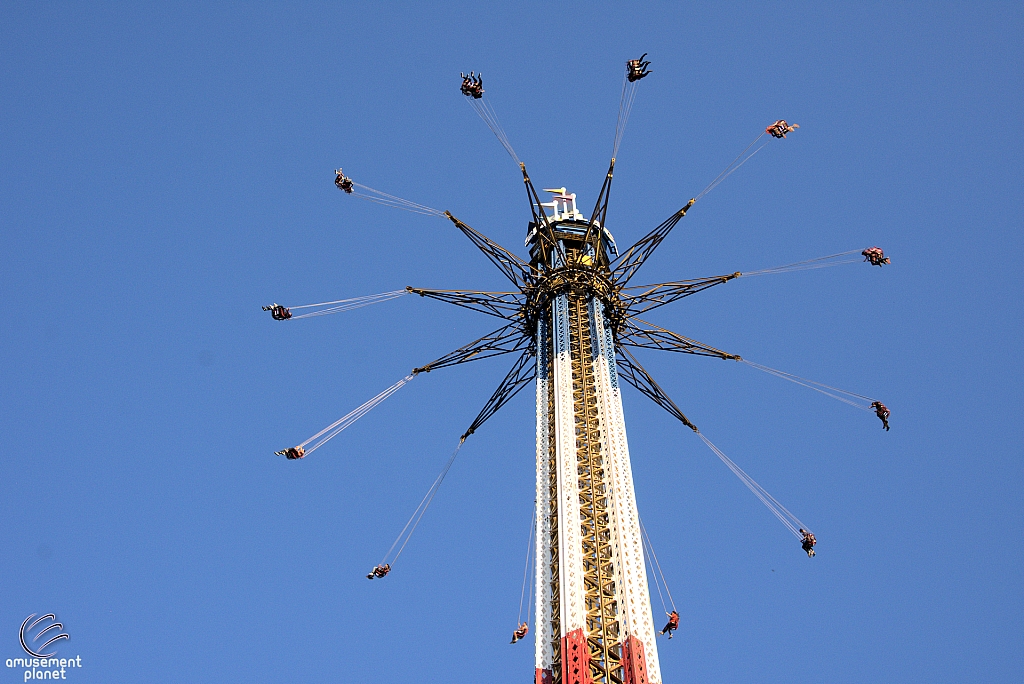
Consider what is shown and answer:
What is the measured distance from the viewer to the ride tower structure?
119ft

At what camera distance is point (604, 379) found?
146ft

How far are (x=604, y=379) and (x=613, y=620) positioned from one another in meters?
11.1

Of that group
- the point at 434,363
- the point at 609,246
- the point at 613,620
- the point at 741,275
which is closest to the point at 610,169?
the point at 609,246

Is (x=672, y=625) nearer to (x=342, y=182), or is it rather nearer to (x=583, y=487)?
(x=583, y=487)

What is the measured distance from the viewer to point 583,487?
41.3 metres

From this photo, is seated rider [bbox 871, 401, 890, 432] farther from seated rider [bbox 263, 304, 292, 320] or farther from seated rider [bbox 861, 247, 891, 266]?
seated rider [bbox 263, 304, 292, 320]

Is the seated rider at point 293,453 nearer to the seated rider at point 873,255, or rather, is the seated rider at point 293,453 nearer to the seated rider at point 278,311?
the seated rider at point 278,311

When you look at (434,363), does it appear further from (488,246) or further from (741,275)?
(741,275)

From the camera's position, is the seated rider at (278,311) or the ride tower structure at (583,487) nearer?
the ride tower structure at (583,487)

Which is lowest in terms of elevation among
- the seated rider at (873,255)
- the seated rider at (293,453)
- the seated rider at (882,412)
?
the seated rider at (293,453)

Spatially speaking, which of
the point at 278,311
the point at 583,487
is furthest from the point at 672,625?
the point at 278,311

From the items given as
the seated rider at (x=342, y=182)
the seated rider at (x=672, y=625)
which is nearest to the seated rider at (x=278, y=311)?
the seated rider at (x=342, y=182)

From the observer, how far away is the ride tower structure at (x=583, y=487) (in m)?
36.2

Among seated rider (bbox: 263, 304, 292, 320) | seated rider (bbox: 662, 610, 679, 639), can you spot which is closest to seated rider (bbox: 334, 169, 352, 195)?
seated rider (bbox: 263, 304, 292, 320)
